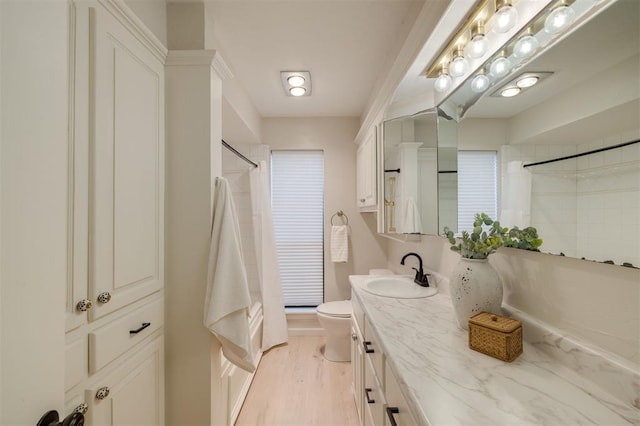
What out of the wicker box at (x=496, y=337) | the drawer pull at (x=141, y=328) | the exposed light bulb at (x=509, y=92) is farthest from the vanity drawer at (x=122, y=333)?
the exposed light bulb at (x=509, y=92)

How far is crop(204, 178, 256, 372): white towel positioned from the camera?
51.5 inches

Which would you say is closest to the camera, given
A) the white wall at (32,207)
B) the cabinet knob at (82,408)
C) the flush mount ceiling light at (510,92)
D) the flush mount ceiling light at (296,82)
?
the white wall at (32,207)

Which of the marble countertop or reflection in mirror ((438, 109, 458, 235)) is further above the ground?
reflection in mirror ((438, 109, 458, 235))

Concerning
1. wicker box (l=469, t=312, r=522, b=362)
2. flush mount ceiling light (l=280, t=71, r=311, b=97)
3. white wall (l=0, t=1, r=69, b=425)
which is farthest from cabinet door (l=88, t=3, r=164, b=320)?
wicker box (l=469, t=312, r=522, b=362)

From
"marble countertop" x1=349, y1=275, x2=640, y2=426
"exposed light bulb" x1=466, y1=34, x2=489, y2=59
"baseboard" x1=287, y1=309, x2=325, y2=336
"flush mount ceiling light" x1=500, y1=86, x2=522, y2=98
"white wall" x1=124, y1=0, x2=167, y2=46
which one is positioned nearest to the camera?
"marble countertop" x1=349, y1=275, x2=640, y2=426

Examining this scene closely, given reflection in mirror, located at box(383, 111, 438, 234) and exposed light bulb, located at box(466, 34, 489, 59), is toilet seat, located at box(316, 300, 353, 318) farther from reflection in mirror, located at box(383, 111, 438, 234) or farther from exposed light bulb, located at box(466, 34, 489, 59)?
exposed light bulb, located at box(466, 34, 489, 59)

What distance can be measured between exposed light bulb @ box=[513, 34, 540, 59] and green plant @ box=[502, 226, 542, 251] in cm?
62

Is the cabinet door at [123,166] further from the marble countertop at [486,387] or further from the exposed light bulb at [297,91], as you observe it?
the exposed light bulb at [297,91]

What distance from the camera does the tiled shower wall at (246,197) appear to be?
2.91m

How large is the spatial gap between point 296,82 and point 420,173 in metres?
1.31

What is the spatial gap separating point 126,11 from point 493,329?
181cm

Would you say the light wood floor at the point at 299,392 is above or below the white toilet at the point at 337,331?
below

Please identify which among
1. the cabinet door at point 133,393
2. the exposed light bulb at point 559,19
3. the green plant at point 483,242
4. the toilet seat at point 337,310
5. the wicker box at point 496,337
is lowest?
the toilet seat at point 337,310

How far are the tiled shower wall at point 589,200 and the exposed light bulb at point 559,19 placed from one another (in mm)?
361
